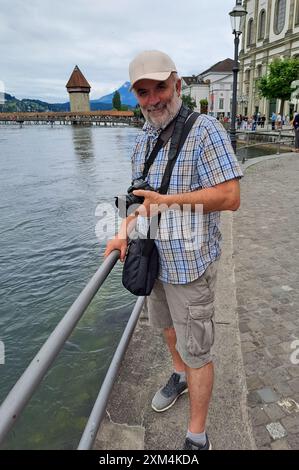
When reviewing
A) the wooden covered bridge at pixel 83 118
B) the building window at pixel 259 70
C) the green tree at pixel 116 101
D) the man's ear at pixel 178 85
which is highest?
the green tree at pixel 116 101

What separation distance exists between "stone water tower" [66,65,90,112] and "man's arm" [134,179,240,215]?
118592 millimetres

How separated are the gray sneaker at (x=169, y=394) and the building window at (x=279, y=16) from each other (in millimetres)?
50184

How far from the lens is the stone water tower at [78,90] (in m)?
110

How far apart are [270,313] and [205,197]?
2.39m

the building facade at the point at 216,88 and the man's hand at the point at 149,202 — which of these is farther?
the building facade at the point at 216,88

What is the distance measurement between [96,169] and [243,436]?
64.4 feet

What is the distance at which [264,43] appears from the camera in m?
46.6

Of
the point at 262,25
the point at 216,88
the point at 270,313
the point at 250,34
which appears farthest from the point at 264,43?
the point at 270,313

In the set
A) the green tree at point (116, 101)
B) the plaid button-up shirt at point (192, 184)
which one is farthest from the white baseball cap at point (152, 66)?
the green tree at point (116, 101)

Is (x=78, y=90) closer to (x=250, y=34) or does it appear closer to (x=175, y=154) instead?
(x=250, y=34)

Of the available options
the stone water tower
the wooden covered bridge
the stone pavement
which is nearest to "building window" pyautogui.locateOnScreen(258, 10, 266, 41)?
the stone pavement

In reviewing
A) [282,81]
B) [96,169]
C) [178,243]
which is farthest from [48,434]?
[282,81]

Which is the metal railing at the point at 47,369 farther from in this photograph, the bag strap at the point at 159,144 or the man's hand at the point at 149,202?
the bag strap at the point at 159,144
